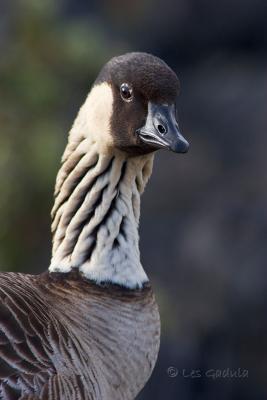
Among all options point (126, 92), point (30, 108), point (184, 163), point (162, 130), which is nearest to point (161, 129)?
point (162, 130)

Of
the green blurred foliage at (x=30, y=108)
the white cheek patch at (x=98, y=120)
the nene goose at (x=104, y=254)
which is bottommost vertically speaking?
the nene goose at (x=104, y=254)

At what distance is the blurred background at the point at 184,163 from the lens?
10758 millimetres

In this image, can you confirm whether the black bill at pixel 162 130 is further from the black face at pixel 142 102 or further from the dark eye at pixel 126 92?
the dark eye at pixel 126 92

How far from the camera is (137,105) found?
4.71 metres

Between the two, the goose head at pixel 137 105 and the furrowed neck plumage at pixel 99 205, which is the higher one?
the goose head at pixel 137 105

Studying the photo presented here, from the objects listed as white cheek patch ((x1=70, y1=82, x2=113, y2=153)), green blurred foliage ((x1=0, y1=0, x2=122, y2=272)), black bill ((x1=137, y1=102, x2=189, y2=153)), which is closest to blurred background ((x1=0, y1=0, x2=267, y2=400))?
green blurred foliage ((x1=0, y1=0, x2=122, y2=272))

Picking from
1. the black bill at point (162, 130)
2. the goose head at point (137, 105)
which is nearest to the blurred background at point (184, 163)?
the goose head at point (137, 105)

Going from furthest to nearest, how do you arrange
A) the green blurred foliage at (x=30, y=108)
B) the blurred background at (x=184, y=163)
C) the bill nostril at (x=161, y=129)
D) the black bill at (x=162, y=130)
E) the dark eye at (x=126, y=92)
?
the blurred background at (x=184, y=163), the green blurred foliage at (x=30, y=108), the dark eye at (x=126, y=92), the bill nostril at (x=161, y=129), the black bill at (x=162, y=130)

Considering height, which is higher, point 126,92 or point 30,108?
point 30,108

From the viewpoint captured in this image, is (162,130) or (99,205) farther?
(99,205)

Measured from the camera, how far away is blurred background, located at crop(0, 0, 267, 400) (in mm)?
10758

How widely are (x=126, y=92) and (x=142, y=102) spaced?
0.35 feet

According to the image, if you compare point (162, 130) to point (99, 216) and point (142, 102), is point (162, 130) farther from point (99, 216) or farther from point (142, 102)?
point (99, 216)

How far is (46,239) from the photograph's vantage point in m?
12.1
